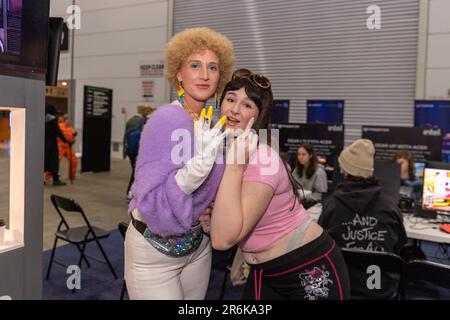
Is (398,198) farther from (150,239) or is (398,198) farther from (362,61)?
(362,61)

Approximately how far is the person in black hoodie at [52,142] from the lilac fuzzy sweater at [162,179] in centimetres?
658

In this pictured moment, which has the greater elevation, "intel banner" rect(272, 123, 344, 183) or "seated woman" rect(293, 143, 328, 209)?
"intel banner" rect(272, 123, 344, 183)

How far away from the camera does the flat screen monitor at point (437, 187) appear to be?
10.1 ft

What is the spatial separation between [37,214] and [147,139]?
0.58 metres

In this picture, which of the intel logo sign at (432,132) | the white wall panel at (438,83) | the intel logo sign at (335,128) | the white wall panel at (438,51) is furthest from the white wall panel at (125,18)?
the intel logo sign at (432,132)

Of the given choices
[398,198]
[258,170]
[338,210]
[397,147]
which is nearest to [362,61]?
[397,147]

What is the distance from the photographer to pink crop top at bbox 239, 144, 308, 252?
1292 millimetres

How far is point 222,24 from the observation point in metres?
9.04

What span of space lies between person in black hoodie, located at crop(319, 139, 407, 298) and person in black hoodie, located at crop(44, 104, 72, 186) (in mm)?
6040

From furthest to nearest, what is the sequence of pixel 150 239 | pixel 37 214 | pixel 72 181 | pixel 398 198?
pixel 72 181, pixel 398 198, pixel 37 214, pixel 150 239

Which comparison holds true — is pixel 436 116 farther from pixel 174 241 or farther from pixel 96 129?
pixel 96 129

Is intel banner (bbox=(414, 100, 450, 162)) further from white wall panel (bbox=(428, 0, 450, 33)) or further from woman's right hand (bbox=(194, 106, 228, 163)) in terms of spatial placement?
woman's right hand (bbox=(194, 106, 228, 163))

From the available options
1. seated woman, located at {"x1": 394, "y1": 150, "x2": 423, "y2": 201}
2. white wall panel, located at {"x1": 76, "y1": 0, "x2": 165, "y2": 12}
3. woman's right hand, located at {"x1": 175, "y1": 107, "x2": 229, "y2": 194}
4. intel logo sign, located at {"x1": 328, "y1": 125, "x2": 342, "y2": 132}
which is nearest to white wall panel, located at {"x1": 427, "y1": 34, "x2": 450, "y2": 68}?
intel logo sign, located at {"x1": 328, "y1": 125, "x2": 342, "y2": 132}

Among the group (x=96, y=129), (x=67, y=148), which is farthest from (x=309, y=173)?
(x=96, y=129)
